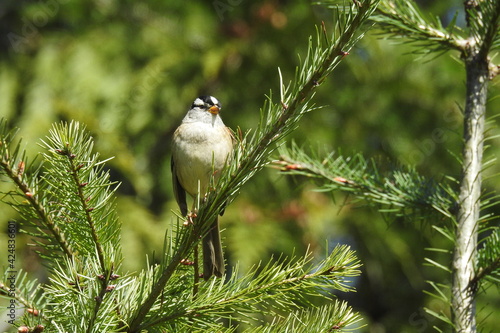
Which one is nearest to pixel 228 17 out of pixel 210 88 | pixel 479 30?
pixel 210 88

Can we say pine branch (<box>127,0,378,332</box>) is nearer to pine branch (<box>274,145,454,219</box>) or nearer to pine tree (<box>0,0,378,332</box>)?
pine tree (<box>0,0,378,332</box>)

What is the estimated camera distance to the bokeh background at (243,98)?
4.69m

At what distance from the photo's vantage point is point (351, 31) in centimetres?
125

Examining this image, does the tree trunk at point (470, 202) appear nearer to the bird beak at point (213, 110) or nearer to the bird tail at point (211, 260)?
the bird tail at point (211, 260)

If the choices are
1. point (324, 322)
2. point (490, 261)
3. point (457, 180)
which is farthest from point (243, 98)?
point (324, 322)

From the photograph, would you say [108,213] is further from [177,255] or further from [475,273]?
[475,273]

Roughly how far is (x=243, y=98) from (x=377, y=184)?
3.19 metres

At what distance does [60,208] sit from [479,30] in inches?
56.5

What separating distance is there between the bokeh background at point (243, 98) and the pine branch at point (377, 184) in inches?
84.2

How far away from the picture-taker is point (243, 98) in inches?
206

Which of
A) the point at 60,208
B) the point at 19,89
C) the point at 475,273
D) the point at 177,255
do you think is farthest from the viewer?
the point at 19,89

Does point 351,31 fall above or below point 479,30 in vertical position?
below

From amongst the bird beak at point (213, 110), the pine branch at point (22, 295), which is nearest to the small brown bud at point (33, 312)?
the pine branch at point (22, 295)

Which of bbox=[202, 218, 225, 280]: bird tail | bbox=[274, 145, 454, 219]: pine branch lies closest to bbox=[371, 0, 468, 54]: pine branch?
bbox=[274, 145, 454, 219]: pine branch
